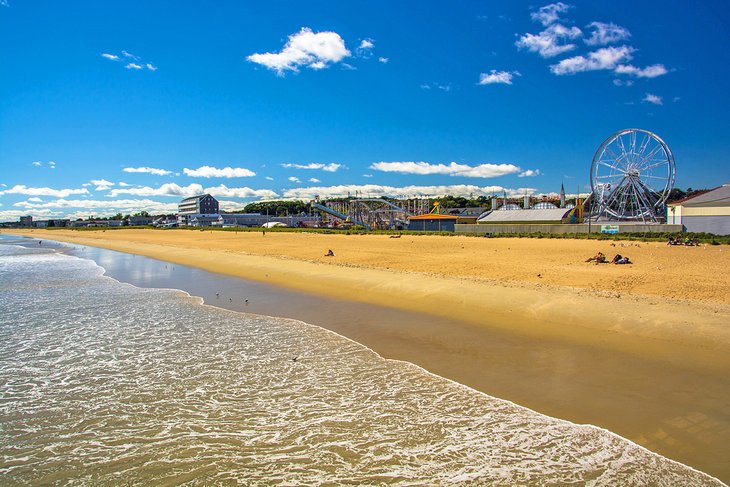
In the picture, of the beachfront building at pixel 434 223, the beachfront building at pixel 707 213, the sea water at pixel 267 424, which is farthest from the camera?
the beachfront building at pixel 434 223

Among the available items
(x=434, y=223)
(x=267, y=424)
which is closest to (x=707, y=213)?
(x=434, y=223)

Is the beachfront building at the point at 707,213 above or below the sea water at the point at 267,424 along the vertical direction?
above

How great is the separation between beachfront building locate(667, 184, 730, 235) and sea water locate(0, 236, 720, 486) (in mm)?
52671

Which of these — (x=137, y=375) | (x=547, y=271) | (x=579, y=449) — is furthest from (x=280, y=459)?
(x=547, y=271)

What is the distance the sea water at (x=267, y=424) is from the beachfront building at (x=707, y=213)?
52.7 meters

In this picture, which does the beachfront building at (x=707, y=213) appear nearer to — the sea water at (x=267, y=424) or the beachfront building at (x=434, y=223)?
the beachfront building at (x=434, y=223)

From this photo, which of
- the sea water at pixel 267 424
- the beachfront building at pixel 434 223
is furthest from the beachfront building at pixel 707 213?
the sea water at pixel 267 424

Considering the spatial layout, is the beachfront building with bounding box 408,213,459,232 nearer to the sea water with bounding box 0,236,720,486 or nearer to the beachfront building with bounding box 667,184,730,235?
the beachfront building with bounding box 667,184,730,235

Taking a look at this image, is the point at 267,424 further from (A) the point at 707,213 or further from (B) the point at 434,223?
(B) the point at 434,223

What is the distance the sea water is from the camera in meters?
4.99

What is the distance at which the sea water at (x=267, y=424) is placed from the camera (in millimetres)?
4988

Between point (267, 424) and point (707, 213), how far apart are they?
5761cm

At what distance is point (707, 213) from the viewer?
47469mm

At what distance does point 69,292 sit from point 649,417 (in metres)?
20.5
